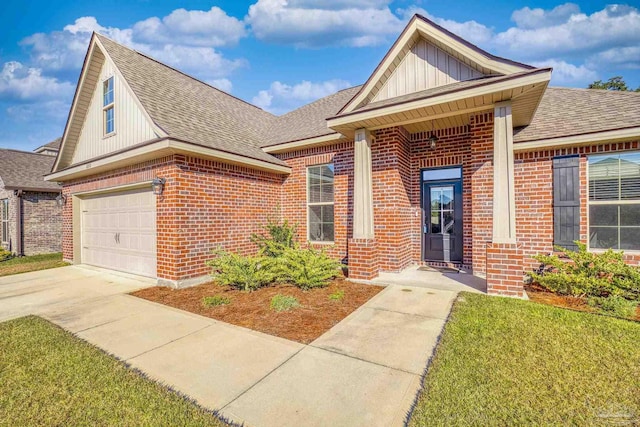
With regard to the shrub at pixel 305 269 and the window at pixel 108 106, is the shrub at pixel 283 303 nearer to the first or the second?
the shrub at pixel 305 269

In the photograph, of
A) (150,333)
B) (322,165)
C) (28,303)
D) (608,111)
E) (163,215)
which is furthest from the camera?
(322,165)

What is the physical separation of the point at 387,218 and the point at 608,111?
523 centimetres

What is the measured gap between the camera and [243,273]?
19.5 ft

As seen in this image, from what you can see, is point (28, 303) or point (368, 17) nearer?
point (28, 303)

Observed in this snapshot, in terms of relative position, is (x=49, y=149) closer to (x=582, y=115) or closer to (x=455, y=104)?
(x=455, y=104)

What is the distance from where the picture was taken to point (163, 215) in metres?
6.61

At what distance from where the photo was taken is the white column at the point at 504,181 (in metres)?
5.19

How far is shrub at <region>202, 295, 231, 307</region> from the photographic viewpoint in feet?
16.8

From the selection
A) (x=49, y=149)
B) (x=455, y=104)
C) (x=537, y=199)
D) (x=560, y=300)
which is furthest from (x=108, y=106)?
(x=49, y=149)

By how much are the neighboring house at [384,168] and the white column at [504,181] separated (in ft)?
0.08

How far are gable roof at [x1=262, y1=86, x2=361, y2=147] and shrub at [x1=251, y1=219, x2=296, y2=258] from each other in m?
2.64

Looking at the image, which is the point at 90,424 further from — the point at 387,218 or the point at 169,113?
the point at 169,113

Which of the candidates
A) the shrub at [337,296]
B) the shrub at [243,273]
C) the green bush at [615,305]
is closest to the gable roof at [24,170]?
the shrub at [243,273]

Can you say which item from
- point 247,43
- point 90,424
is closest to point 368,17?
point 247,43
